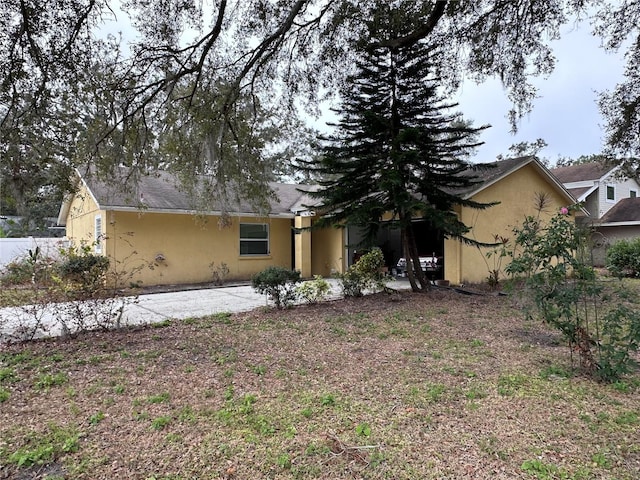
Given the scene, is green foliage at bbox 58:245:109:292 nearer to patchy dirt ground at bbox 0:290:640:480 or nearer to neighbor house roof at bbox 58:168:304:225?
patchy dirt ground at bbox 0:290:640:480

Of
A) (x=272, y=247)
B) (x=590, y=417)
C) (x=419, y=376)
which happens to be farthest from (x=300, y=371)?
(x=272, y=247)

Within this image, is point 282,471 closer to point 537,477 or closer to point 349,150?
point 537,477

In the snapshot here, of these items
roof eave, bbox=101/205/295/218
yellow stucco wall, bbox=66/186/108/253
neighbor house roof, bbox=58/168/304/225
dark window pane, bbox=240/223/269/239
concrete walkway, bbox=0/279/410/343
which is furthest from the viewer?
dark window pane, bbox=240/223/269/239

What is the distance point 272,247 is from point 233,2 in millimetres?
8815

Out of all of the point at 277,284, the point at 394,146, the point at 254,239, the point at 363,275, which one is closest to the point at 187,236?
the point at 254,239

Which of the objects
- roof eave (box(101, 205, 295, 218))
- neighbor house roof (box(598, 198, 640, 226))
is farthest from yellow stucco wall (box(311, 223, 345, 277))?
neighbor house roof (box(598, 198, 640, 226))

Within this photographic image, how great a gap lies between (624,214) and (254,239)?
19.1 metres

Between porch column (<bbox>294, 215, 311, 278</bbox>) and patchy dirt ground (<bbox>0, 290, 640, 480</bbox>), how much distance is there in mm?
8163

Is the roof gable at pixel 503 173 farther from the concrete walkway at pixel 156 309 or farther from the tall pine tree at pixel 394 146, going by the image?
the concrete walkway at pixel 156 309

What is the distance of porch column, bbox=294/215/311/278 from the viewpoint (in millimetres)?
13859

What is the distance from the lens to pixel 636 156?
10438 millimetres

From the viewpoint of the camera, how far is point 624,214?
19.3 meters

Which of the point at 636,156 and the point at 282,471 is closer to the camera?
the point at 282,471

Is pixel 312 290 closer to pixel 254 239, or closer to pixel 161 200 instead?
pixel 254 239
